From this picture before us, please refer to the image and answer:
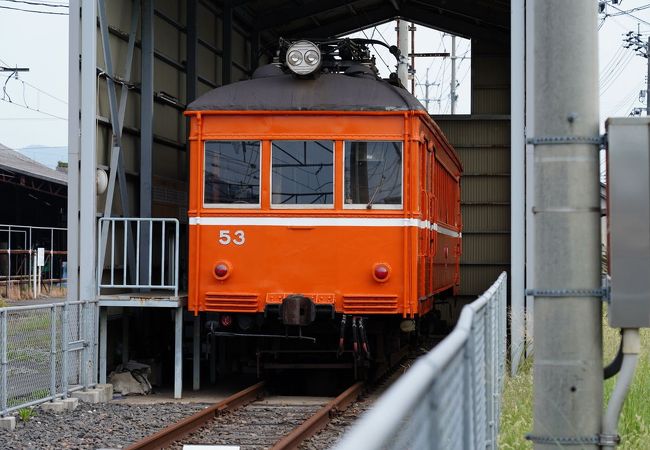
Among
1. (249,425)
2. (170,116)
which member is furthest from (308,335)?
(170,116)

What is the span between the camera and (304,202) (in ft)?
39.1

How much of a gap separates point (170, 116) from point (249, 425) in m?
6.97

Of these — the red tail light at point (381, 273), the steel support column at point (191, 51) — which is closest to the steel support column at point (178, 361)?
the red tail light at point (381, 273)

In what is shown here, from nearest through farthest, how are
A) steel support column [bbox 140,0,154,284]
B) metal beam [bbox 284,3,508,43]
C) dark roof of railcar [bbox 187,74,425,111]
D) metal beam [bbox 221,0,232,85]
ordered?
dark roof of railcar [bbox 187,74,425,111] < steel support column [bbox 140,0,154,284] < metal beam [bbox 221,0,232,85] < metal beam [bbox 284,3,508,43]

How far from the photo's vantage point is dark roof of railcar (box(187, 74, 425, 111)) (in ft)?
38.9

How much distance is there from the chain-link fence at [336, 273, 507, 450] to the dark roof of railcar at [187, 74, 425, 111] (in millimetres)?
7089

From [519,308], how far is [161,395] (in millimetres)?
4352

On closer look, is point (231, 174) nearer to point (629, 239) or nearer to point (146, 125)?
point (146, 125)

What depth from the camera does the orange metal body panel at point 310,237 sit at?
462 inches

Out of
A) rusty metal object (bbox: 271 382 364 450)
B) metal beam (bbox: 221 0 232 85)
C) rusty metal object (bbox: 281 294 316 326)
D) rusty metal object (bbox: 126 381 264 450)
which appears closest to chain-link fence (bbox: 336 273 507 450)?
rusty metal object (bbox: 271 382 364 450)

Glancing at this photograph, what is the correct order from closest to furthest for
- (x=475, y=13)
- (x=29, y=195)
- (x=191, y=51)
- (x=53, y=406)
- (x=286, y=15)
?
(x=53, y=406)
(x=191, y=51)
(x=286, y=15)
(x=475, y=13)
(x=29, y=195)

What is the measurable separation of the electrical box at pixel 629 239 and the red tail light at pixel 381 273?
704 cm

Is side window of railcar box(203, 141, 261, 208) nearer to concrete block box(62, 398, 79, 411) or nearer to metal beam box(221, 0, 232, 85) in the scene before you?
concrete block box(62, 398, 79, 411)

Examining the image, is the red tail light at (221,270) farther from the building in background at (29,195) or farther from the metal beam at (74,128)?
the building in background at (29,195)
